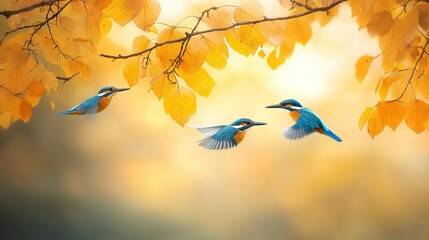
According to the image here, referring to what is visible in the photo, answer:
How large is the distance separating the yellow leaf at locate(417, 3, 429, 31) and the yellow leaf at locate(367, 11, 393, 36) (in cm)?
3

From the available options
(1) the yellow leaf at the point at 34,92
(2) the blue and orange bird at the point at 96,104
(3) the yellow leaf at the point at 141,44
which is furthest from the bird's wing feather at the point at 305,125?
(1) the yellow leaf at the point at 34,92

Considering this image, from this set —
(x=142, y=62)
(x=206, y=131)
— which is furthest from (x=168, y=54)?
(x=206, y=131)

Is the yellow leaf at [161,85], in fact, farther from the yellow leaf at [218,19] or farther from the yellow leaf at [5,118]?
the yellow leaf at [5,118]

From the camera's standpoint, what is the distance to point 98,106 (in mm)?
447

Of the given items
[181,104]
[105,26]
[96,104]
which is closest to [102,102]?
[96,104]

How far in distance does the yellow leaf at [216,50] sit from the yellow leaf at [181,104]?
5 cm

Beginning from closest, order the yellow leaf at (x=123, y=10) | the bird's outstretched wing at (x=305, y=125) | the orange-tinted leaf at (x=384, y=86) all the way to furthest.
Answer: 1. the bird's outstretched wing at (x=305, y=125)
2. the yellow leaf at (x=123, y=10)
3. the orange-tinted leaf at (x=384, y=86)

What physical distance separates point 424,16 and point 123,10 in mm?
313

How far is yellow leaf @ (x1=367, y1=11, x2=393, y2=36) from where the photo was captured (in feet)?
1.91

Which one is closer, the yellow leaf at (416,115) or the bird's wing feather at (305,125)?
the bird's wing feather at (305,125)

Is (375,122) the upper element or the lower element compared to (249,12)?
lower

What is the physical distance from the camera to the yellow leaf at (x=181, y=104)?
0.56 meters

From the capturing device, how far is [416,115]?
2.02 ft

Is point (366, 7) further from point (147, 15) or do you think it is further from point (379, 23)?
point (147, 15)
